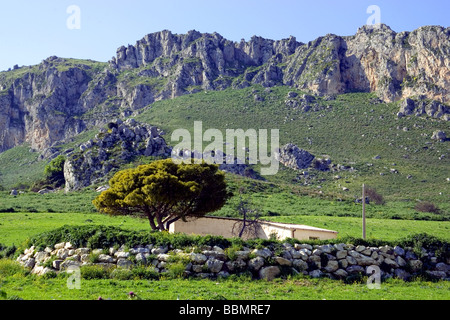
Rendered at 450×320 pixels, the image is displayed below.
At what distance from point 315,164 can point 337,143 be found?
47.0ft

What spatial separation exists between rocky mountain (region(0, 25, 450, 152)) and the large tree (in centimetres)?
10279

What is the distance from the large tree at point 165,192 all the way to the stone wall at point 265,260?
8.45 metres

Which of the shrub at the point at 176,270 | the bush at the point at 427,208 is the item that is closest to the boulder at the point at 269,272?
the shrub at the point at 176,270

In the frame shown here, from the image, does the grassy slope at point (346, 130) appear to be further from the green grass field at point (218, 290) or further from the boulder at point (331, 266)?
the green grass field at point (218, 290)

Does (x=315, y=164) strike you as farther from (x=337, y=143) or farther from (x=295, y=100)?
(x=295, y=100)

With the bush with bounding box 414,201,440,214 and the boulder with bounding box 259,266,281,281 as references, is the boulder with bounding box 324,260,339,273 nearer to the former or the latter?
the boulder with bounding box 259,266,281,281

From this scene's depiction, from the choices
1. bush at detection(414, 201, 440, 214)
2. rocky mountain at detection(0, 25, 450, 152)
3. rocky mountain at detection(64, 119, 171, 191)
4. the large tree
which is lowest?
bush at detection(414, 201, 440, 214)

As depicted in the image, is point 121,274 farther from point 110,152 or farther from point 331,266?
point 110,152

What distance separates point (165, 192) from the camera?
87.8 ft

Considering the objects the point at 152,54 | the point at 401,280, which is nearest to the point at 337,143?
the point at 401,280

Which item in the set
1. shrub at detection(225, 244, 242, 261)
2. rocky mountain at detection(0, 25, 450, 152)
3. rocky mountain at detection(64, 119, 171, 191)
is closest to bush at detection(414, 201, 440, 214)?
rocky mountain at detection(64, 119, 171, 191)

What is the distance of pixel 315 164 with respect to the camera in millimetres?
87000

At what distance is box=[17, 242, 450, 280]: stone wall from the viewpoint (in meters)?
16.8

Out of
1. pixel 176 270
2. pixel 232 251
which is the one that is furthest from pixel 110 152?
pixel 176 270
